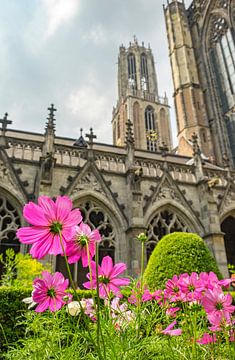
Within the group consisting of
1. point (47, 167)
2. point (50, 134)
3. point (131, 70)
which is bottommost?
point (47, 167)

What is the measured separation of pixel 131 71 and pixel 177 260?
4722 centimetres

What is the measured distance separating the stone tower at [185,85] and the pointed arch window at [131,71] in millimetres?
14437

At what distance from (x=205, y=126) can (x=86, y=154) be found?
16.0m

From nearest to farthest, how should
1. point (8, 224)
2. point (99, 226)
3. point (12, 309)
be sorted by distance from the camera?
point (12, 309) → point (8, 224) → point (99, 226)

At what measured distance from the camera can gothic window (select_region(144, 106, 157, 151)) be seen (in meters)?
41.9

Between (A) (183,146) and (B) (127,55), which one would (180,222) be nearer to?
(A) (183,146)

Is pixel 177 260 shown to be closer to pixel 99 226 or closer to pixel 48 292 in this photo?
pixel 48 292

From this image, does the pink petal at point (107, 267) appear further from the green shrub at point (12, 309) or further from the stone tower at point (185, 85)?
the stone tower at point (185, 85)

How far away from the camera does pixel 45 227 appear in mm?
1197

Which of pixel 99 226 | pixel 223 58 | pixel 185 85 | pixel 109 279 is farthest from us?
pixel 185 85

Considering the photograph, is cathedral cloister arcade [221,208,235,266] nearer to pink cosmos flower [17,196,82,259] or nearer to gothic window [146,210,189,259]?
gothic window [146,210,189,259]

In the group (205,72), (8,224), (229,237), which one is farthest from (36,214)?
(205,72)

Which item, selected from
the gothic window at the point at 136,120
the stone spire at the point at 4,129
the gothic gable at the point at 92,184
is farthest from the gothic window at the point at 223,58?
the stone spire at the point at 4,129

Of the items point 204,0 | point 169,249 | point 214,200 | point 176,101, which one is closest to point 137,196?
point 214,200
